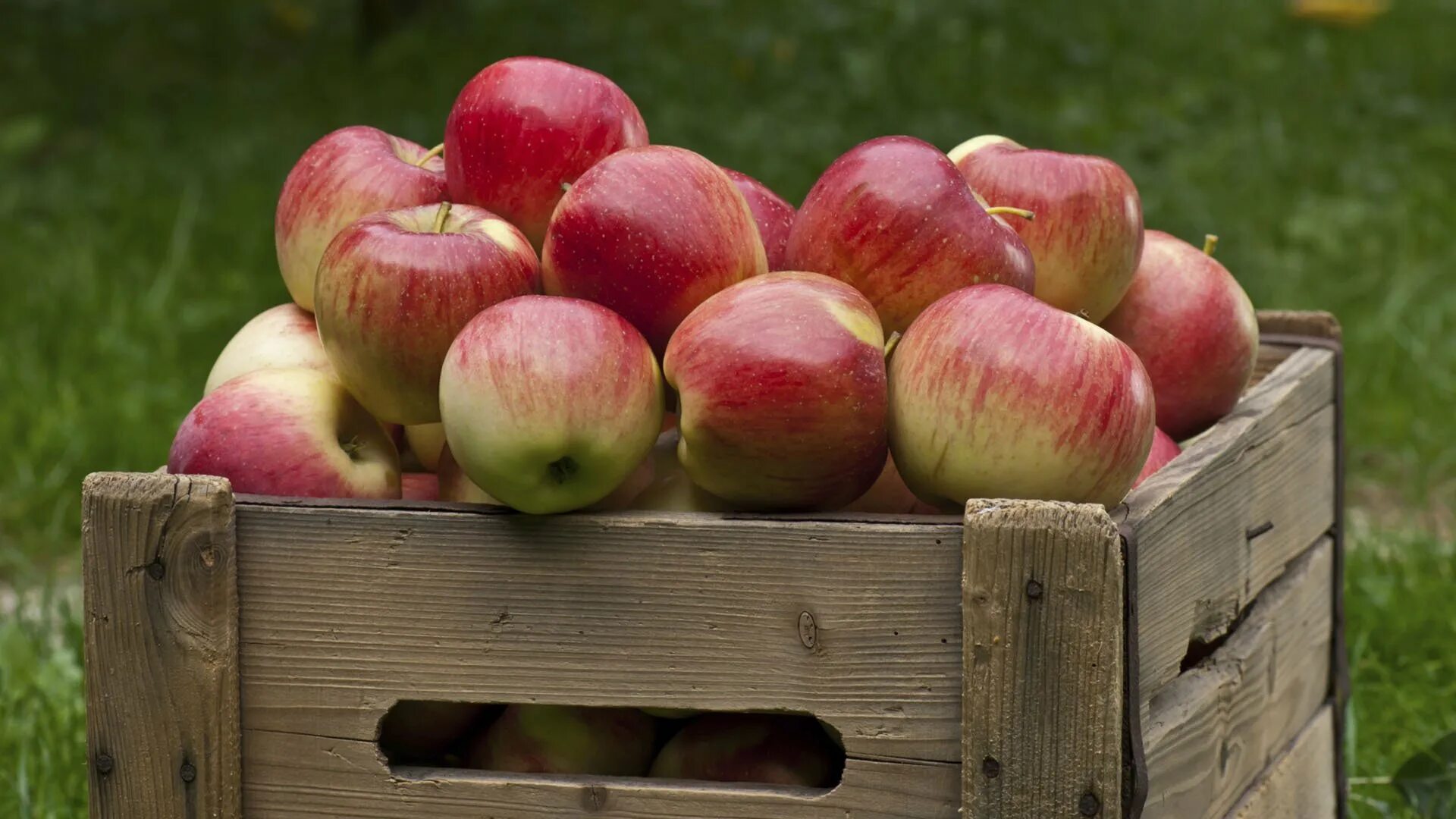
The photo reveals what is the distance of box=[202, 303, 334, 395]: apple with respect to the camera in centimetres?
171

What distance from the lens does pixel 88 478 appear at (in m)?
1.44

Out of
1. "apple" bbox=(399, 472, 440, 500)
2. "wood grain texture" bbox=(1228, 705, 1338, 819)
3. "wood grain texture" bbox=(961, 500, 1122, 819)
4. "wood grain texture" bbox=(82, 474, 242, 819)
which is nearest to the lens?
"wood grain texture" bbox=(961, 500, 1122, 819)

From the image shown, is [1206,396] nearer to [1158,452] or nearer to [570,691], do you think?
[1158,452]

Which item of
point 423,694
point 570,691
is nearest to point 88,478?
point 423,694

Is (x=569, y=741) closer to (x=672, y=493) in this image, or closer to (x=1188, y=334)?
(x=672, y=493)

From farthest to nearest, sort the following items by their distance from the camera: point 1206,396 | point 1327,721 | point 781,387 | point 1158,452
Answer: point 1327,721, point 1206,396, point 1158,452, point 781,387

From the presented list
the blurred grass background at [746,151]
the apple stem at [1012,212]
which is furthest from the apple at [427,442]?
the blurred grass background at [746,151]

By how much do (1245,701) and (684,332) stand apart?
73 centimetres

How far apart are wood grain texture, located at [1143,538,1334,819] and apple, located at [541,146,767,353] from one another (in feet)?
1.87

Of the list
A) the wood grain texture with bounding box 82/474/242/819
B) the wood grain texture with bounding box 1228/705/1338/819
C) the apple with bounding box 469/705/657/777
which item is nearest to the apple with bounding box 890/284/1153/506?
the apple with bounding box 469/705/657/777

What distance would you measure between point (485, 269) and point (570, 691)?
39 centimetres

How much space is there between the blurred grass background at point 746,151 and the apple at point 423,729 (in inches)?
34.3

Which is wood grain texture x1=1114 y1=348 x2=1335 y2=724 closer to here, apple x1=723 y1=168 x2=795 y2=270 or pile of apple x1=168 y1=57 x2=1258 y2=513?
pile of apple x1=168 y1=57 x2=1258 y2=513

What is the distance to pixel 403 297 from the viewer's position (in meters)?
1.45
